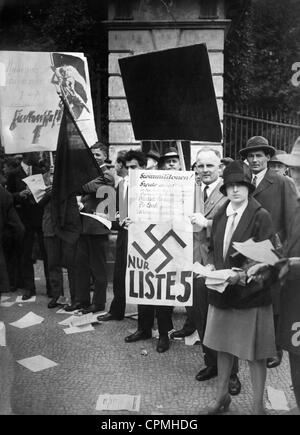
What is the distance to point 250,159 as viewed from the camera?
4418 millimetres

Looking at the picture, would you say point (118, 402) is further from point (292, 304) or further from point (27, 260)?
point (27, 260)

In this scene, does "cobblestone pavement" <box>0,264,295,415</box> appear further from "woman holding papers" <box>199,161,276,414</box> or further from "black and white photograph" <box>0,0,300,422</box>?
"woman holding papers" <box>199,161,276,414</box>

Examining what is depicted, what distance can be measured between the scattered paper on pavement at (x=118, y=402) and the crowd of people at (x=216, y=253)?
604 millimetres

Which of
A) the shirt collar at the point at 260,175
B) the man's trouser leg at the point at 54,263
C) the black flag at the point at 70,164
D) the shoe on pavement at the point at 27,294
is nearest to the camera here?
the shirt collar at the point at 260,175

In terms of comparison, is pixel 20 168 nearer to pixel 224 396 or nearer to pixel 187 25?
pixel 187 25

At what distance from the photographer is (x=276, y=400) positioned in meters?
3.80

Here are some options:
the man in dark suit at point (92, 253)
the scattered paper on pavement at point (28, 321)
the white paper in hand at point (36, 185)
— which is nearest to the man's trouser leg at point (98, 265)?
the man in dark suit at point (92, 253)

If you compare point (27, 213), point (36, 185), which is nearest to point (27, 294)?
point (27, 213)

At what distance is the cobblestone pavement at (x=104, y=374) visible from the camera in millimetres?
3752

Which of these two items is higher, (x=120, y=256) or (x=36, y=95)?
(x=36, y=95)

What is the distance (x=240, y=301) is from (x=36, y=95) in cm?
321

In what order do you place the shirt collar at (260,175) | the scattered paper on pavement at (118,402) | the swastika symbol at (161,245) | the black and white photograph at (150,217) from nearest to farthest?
1. the black and white photograph at (150,217)
2. the scattered paper on pavement at (118,402)
3. the shirt collar at (260,175)
4. the swastika symbol at (161,245)

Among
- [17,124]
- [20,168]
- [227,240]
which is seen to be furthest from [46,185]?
[227,240]

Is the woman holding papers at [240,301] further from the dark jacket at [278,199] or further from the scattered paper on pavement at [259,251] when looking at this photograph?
the dark jacket at [278,199]
